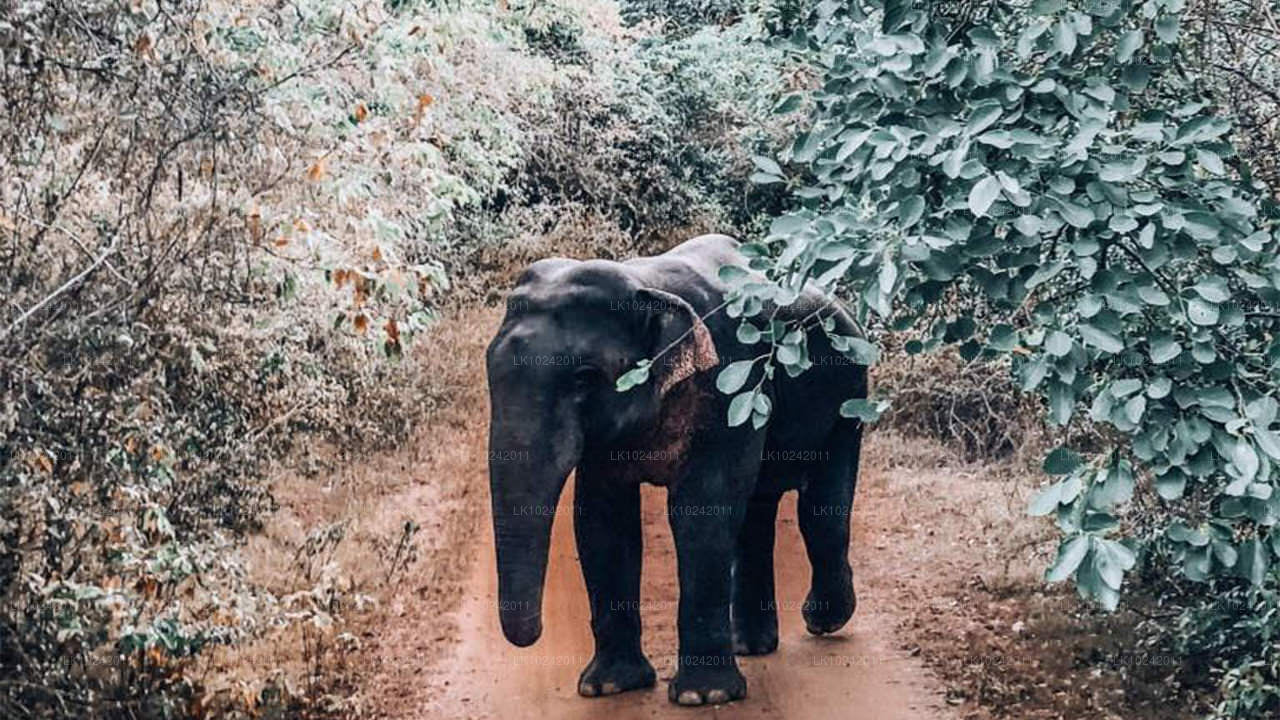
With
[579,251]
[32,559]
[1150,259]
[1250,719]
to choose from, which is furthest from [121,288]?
[579,251]

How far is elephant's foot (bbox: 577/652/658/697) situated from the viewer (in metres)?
7.87

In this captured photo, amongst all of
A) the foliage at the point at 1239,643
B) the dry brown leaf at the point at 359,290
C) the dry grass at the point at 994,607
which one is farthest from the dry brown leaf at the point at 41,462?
the foliage at the point at 1239,643

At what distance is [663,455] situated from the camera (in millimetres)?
7539

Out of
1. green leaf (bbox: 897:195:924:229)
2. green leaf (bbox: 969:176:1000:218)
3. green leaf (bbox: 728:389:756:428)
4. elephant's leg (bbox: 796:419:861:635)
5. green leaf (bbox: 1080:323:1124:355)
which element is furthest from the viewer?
elephant's leg (bbox: 796:419:861:635)

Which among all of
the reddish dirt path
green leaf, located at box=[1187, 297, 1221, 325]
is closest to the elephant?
the reddish dirt path

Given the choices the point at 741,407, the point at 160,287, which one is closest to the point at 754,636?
the point at 160,287

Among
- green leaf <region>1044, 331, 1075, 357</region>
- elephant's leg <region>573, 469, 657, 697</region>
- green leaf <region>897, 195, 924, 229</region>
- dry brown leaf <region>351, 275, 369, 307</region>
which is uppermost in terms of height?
green leaf <region>897, 195, 924, 229</region>

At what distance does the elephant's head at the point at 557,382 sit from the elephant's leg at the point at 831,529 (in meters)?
1.65

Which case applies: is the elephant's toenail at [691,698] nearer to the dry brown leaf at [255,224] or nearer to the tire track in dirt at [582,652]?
the tire track in dirt at [582,652]

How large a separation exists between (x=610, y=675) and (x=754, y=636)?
982 mm

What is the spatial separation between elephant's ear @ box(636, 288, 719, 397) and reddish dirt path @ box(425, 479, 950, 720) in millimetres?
1561

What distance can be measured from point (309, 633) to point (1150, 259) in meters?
5.02

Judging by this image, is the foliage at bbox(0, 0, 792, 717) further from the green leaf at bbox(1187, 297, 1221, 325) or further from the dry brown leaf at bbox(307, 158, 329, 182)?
the green leaf at bbox(1187, 297, 1221, 325)

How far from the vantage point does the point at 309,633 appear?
Result: 8.35 meters
